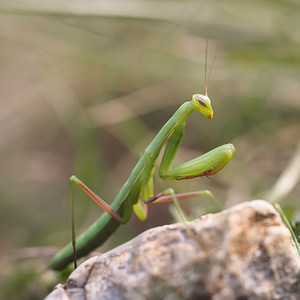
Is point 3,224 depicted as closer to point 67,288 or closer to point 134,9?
point 134,9

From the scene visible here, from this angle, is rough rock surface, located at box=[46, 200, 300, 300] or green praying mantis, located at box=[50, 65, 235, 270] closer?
rough rock surface, located at box=[46, 200, 300, 300]

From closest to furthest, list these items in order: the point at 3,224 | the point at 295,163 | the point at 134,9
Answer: the point at 295,163 < the point at 134,9 < the point at 3,224

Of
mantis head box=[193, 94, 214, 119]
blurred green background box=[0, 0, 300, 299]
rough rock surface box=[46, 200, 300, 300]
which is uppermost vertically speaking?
mantis head box=[193, 94, 214, 119]

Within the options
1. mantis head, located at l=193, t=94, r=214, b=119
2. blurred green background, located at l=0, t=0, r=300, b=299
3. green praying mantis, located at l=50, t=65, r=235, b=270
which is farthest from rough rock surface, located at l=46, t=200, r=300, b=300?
blurred green background, located at l=0, t=0, r=300, b=299

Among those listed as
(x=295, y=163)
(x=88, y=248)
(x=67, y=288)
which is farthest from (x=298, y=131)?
(x=67, y=288)

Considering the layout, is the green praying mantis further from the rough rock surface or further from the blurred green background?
the blurred green background

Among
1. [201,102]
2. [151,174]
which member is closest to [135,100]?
[151,174]
